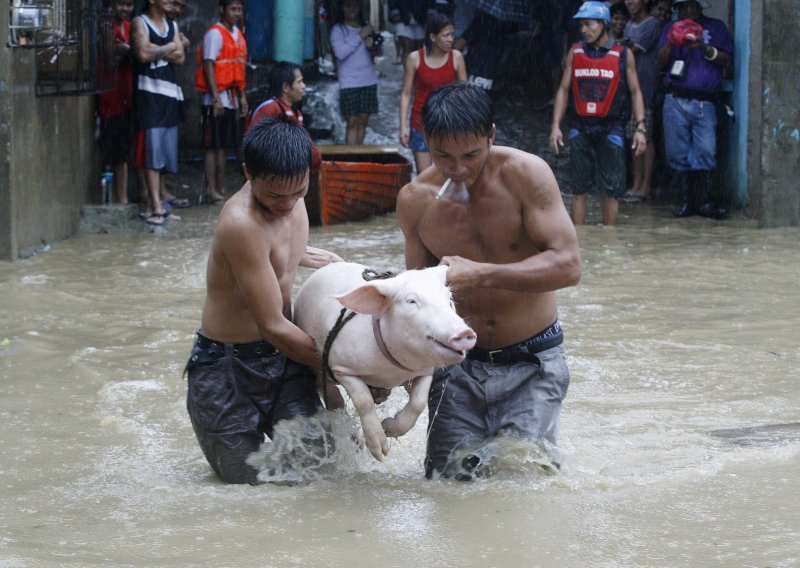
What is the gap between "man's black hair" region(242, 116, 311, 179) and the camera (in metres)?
4.18

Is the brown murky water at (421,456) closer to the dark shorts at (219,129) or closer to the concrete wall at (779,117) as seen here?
the concrete wall at (779,117)

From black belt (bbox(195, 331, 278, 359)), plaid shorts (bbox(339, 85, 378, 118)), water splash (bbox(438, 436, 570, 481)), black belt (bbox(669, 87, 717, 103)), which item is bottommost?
water splash (bbox(438, 436, 570, 481))

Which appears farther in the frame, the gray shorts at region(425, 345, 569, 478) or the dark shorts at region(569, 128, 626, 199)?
the dark shorts at region(569, 128, 626, 199)

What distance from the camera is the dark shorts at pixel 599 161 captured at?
11328 mm

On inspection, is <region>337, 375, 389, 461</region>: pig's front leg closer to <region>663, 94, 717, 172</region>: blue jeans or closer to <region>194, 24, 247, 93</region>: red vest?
<region>194, 24, 247, 93</region>: red vest

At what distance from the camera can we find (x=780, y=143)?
1184cm

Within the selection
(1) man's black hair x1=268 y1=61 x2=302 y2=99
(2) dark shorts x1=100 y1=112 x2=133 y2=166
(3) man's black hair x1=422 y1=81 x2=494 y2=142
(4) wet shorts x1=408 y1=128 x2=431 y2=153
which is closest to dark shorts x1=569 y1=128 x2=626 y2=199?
(4) wet shorts x1=408 y1=128 x2=431 y2=153

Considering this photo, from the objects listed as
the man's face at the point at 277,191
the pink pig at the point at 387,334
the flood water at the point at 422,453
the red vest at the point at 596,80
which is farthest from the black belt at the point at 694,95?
the man's face at the point at 277,191

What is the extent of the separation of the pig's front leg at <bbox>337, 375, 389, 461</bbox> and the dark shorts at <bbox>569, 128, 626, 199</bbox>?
7.63 metres

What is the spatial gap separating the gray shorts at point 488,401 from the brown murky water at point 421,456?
0.16 metres

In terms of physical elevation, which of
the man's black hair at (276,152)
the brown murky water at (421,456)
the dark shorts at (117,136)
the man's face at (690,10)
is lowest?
the brown murky water at (421,456)

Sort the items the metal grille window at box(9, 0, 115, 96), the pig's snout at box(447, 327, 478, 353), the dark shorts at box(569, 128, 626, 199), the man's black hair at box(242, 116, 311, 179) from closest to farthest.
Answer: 1. the pig's snout at box(447, 327, 478, 353)
2. the man's black hair at box(242, 116, 311, 179)
3. the metal grille window at box(9, 0, 115, 96)
4. the dark shorts at box(569, 128, 626, 199)

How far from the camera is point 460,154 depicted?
4246 millimetres

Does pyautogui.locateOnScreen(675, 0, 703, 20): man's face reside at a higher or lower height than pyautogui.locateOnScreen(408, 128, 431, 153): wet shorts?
higher
